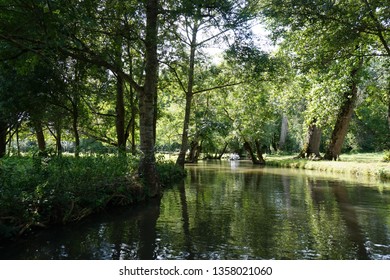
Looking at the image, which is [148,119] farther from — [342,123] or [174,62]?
[342,123]

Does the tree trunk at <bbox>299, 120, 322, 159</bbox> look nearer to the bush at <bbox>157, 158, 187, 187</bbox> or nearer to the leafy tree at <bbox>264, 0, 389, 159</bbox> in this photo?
the leafy tree at <bbox>264, 0, 389, 159</bbox>

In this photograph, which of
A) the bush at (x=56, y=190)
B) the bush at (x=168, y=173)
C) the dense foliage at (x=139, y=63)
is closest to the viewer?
the bush at (x=56, y=190)

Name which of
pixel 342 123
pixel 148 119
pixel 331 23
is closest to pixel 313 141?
pixel 342 123

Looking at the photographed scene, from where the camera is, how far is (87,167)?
10.6 metres

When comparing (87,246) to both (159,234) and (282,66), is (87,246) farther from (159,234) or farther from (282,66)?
(282,66)

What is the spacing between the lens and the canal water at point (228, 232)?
21.4 ft

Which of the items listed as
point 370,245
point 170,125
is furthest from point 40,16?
point 170,125

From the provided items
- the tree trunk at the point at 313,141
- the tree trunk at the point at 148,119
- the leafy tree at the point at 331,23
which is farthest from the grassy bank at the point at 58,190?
the tree trunk at the point at 313,141

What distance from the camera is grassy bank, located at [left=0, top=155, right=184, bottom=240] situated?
7.27 m

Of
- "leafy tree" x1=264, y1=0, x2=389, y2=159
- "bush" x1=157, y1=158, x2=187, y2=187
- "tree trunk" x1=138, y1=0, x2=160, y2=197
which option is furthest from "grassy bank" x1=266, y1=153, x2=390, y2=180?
"tree trunk" x1=138, y1=0, x2=160, y2=197

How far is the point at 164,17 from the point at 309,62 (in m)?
6.66

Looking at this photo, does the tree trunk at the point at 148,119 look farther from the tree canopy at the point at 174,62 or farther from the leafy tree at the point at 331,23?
the leafy tree at the point at 331,23

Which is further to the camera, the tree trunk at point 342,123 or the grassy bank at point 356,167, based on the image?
the tree trunk at point 342,123

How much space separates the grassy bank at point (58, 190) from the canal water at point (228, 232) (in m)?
0.35
